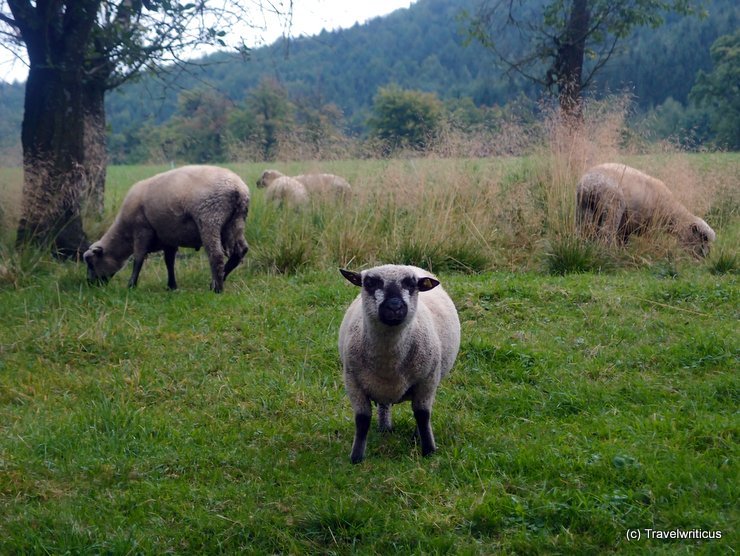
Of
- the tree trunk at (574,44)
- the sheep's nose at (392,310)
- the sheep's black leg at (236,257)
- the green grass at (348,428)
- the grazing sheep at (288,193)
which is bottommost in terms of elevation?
the green grass at (348,428)

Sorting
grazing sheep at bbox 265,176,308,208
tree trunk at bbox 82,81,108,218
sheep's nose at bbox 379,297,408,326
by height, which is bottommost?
grazing sheep at bbox 265,176,308,208

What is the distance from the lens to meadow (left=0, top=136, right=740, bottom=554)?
3666 mm

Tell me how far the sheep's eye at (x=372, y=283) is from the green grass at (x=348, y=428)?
1.07 m

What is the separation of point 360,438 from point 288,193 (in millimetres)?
7985

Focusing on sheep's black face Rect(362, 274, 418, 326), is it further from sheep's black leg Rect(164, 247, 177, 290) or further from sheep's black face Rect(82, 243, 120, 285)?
sheep's black face Rect(82, 243, 120, 285)

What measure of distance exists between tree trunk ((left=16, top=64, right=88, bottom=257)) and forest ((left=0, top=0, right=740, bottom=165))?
1253 millimetres

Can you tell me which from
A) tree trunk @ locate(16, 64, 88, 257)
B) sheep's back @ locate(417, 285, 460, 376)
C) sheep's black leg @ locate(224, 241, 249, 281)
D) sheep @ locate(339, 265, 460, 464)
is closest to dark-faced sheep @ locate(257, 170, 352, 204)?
sheep's black leg @ locate(224, 241, 249, 281)

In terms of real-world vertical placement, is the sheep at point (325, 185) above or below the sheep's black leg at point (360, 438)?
above

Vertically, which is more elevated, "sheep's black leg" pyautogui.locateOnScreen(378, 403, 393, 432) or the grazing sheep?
the grazing sheep

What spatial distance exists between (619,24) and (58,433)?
15.9m

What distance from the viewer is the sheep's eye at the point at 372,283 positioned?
166 inches

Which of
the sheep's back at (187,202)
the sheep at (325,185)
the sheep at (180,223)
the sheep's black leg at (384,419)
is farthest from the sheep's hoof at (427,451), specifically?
the sheep at (325,185)

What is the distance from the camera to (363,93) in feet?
188

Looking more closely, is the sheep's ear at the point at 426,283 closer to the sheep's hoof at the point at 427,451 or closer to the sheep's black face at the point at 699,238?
the sheep's hoof at the point at 427,451
